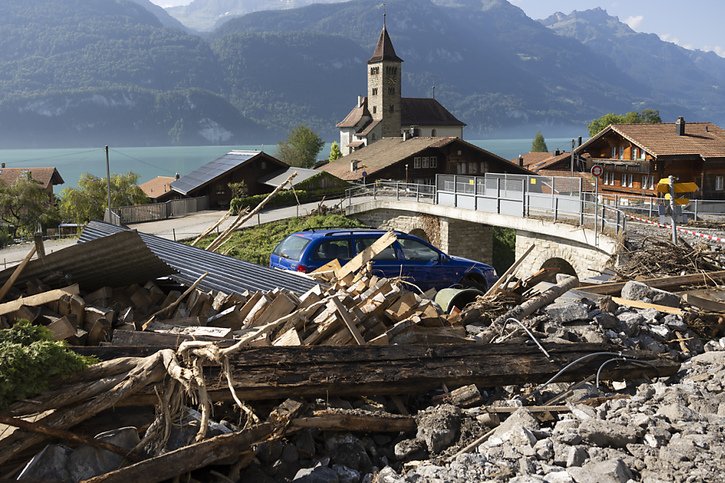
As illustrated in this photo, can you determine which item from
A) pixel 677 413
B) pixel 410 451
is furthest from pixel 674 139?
pixel 410 451

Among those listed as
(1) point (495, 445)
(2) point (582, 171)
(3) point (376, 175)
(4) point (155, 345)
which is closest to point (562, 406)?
(1) point (495, 445)

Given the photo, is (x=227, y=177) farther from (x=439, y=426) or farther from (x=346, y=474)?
(x=346, y=474)

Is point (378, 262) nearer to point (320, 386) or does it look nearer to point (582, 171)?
point (320, 386)

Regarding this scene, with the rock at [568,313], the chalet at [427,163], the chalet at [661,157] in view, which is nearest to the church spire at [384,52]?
the chalet at [427,163]

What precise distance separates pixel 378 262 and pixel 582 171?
1855 inches

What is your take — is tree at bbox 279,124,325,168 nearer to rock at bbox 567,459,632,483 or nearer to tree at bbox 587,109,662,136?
tree at bbox 587,109,662,136

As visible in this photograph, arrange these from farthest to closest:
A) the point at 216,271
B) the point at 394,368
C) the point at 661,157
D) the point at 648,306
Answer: the point at 661,157
the point at 216,271
the point at 648,306
the point at 394,368

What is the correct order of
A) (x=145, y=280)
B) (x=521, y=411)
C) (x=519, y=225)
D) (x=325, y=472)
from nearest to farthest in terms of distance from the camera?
(x=325, y=472) < (x=521, y=411) < (x=145, y=280) < (x=519, y=225)

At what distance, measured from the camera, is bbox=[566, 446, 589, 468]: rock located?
5.87 meters

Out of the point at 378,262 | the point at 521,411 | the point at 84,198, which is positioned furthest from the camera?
the point at 84,198

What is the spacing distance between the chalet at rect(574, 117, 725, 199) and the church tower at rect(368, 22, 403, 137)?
218 feet

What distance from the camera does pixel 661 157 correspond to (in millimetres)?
42656

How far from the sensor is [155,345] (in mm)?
6711

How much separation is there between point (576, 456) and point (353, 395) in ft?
6.86
